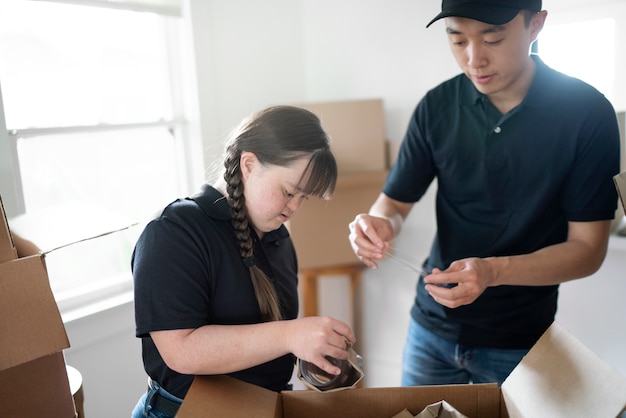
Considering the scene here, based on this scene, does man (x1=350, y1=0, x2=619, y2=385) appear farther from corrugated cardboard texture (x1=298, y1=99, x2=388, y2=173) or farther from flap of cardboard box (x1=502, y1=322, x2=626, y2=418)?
corrugated cardboard texture (x1=298, y1=99, x2=388, y2=173)

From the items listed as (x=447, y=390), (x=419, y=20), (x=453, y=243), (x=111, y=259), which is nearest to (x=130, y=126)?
(x=111, y=259)

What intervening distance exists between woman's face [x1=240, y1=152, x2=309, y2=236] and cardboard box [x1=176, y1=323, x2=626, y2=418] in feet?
1.13

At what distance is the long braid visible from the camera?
3.81 feet

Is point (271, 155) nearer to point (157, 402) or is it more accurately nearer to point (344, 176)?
point (157, 402)

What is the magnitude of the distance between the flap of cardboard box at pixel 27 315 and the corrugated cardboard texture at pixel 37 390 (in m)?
0.10

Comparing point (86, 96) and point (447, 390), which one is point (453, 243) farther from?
point (86, 96)

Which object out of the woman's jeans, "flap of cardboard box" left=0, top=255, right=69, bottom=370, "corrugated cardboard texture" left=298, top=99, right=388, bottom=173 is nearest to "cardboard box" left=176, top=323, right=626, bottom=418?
the woman's jeans

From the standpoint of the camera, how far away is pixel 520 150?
1.48 metres

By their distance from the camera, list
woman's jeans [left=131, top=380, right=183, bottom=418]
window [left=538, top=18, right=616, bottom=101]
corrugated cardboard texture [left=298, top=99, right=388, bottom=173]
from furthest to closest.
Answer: corrugated cardboard texture [left=298, top=99, right=388, bottom=173] → window [left=538, top=18, right=616, bottom=101] → woman's jeans [left=131, top=380, right=183, bottom=418]

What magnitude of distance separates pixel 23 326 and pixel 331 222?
1560 mm

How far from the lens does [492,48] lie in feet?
4.49

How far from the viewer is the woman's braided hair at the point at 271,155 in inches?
45.1

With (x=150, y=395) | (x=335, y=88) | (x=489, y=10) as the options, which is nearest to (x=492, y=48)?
(x=489, y=10)

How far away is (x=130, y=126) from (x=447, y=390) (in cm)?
180
